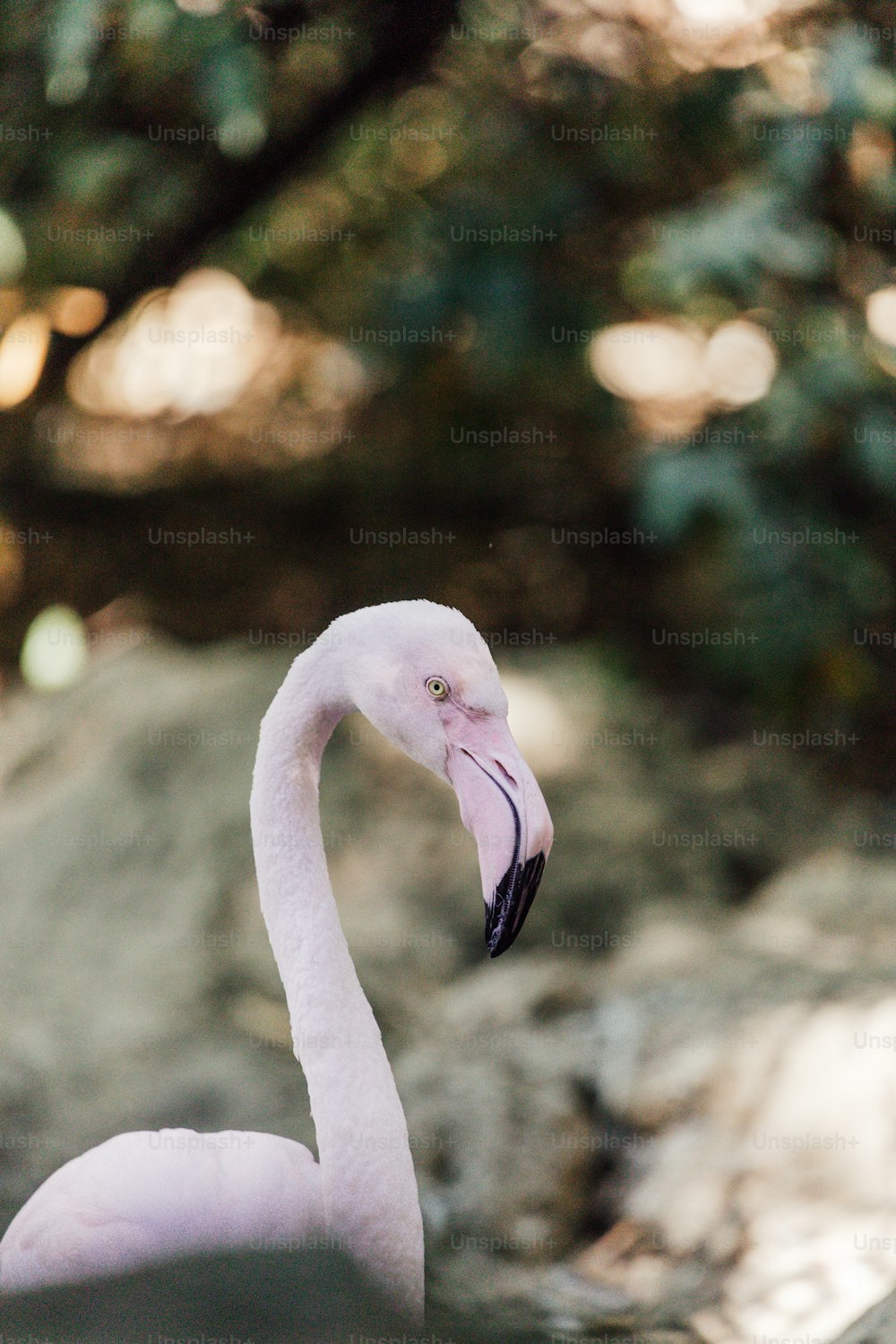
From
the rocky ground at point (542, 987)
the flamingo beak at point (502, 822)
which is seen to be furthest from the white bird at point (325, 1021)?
the rocky ground at point (542, 987)

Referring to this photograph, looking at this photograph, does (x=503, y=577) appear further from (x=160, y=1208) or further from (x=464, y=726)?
Result: (x=160, y=1208)

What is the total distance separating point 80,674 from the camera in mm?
4656

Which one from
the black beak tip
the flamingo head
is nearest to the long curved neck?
the flamingo head

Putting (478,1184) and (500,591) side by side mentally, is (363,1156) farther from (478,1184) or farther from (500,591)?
(500,591)

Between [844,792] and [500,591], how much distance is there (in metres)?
1.78

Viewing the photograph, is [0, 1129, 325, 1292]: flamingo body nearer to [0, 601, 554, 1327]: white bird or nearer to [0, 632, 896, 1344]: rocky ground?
[0, 601, 554, 1327]: white bird

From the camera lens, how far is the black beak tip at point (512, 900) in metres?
1.63

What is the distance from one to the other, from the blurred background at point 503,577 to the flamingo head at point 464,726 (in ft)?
3.67

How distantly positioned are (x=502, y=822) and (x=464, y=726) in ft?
0.50

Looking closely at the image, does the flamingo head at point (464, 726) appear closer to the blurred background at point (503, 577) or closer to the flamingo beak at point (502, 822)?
the flamingo beak at point (502, 822)

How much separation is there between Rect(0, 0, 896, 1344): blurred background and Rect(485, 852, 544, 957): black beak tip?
106 cm

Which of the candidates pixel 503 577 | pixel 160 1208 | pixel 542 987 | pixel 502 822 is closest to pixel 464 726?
pixel 502 822

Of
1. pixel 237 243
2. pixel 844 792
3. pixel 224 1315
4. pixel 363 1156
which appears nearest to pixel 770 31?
pixel 237 243

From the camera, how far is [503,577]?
5562 mm
